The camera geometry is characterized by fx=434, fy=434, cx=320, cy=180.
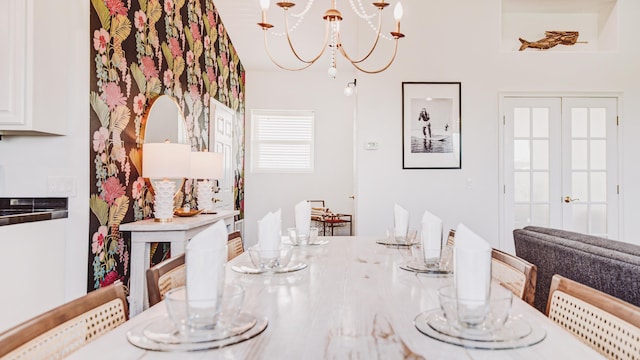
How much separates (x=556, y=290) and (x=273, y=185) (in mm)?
5572

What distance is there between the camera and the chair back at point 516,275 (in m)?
1.24

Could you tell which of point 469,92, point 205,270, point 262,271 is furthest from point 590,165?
point 205,270

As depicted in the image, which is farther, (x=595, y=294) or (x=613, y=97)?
(x=613, y=97)

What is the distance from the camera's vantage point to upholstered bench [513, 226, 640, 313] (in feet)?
5.91

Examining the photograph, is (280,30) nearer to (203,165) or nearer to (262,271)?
(203,165)

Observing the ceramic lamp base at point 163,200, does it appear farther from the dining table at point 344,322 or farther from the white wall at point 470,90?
the white wall at point 470,90

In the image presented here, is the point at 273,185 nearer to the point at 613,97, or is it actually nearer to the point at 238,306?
the point at 613,97

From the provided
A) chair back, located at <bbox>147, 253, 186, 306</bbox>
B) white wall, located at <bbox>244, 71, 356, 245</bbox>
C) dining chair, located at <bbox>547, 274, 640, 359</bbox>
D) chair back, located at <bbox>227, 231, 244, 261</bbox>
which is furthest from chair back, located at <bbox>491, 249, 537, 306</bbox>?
white wall, located at <bbox>244, 71, 356, 245</bbox>

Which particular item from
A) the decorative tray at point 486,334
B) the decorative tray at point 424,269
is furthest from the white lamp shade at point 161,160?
the decorative tray at point 486,334

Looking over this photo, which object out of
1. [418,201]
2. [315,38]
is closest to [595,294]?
[418,201]

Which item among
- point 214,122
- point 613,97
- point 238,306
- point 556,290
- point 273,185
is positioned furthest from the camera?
point 273,185

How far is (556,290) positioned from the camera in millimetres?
1101

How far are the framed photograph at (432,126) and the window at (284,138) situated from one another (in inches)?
96.5

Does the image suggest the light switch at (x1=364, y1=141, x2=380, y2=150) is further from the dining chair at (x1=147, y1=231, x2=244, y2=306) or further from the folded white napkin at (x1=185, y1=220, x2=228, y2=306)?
the folded white napkin at (x1=185, y1=220, x2=228, y2=306)
